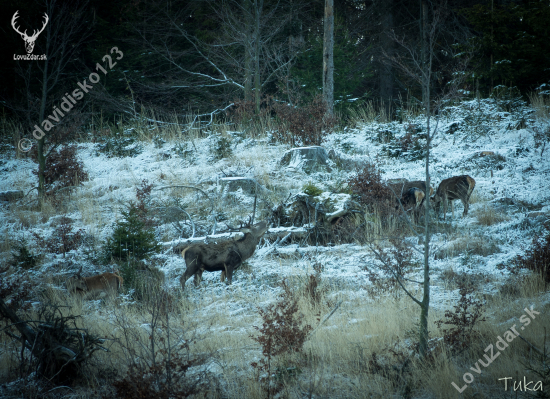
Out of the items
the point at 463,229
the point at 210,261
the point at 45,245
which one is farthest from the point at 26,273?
the point at 463,229

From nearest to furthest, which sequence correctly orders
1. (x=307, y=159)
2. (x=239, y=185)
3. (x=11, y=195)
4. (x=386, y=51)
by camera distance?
(x=239, y=185) → (x=307, y=159) → (x=11, y=195) → (x=386, y=51)

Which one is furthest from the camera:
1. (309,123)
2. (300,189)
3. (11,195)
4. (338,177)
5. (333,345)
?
(309,123)

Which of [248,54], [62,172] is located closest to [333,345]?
[62,172]

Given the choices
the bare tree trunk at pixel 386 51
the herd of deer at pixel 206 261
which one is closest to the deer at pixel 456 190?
the herd of deer at pixel 206 261

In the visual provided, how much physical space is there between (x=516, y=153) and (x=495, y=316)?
7.72 m

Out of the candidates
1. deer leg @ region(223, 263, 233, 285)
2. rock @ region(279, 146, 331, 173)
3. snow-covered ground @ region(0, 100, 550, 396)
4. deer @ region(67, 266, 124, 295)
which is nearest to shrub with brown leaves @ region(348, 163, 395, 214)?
snow-covered ground @ region(0, 100, 550, 396)

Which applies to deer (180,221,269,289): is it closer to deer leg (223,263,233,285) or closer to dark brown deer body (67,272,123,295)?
deer leg (223,263,233,285)

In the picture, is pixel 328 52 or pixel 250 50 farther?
pixel 250 50

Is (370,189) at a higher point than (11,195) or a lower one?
lower

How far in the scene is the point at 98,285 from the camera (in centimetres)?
640

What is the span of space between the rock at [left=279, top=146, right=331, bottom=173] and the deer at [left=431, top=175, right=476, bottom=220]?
3138 millimetres

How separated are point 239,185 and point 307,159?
2127 millimetres

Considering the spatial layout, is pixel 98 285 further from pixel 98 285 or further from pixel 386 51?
pixel 386 51

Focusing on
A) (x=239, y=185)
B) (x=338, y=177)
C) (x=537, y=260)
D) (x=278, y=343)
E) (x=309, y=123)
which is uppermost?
(x=309, y=123)
